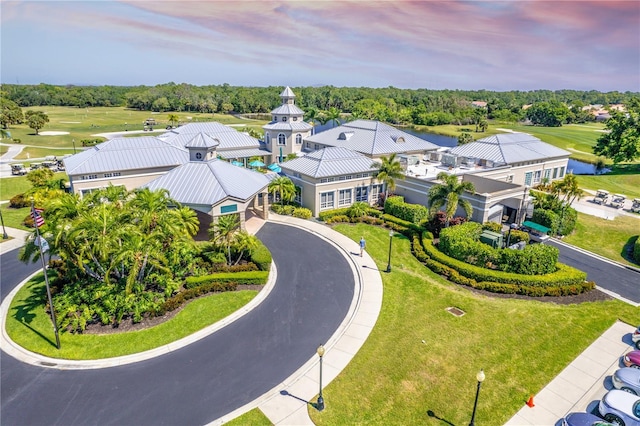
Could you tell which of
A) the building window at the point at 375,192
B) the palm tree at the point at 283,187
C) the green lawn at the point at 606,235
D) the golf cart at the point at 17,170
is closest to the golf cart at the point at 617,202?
the green lawn at the point at 606,235

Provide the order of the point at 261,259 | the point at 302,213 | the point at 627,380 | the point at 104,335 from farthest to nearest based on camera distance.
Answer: the point at 302,213, the point at 261,259, the point at 104,335, the point at 627,380

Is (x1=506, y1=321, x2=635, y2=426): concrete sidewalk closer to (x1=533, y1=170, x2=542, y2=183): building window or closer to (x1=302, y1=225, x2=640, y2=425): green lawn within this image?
(x1=302, y1=225, x2=640, y2=425): green lawn

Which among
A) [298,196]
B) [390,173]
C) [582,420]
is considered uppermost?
[390,173]

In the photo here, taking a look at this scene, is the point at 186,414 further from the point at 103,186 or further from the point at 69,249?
Result: the point at 103,186

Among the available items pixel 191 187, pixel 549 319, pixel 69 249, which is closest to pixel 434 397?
pixel 549 319

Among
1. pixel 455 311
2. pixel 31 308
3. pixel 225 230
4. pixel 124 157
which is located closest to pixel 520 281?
pixel 455 311

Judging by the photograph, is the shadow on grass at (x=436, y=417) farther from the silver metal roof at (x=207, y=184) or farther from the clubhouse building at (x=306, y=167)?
the silver metal roof at (x=207, y=184)

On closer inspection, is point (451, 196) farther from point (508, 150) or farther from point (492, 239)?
point (508, 150)
